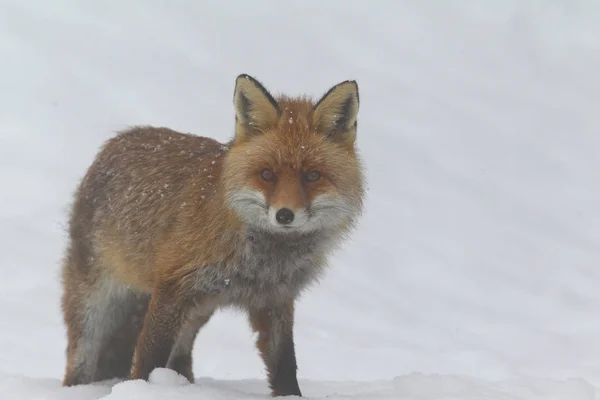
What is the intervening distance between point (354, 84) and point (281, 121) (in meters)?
0.53

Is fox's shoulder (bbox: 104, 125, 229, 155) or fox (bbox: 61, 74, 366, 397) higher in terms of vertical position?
fox's shoulder (bbox: 104, 125, 229, 155)

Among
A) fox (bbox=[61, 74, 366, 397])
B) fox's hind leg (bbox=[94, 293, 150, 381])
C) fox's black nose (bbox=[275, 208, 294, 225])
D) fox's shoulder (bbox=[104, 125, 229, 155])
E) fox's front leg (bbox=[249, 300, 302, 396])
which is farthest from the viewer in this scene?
fox's hind leg (bbox=[94, 293, 150, 381])

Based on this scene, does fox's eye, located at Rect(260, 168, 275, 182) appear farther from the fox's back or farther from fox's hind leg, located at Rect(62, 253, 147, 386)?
fox's hind leg, located at Rect(62, 253, 147, 386)

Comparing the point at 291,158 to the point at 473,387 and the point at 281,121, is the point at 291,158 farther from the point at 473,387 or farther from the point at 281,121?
the point at 473,387

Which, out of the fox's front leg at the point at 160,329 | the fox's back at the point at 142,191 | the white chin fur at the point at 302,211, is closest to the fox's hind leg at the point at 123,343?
the fox's back at the point at 142,191

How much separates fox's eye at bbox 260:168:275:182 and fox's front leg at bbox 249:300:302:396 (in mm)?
1085

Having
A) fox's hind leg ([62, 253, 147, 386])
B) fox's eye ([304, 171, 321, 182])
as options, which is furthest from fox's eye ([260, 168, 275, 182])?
fox's hind leg ([62, 253, 147, 386])

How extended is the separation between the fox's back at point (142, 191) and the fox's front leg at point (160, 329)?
0.46 m

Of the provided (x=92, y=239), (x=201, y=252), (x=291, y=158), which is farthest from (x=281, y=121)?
(x=92, y=239)

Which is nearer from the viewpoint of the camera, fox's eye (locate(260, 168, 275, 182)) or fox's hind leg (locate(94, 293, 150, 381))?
fox's eye (locate(260, 168, 275, 182))

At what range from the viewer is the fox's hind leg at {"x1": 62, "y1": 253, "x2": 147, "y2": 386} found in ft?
18.6

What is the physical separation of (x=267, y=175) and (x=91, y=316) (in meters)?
2.29

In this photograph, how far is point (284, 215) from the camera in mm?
4066

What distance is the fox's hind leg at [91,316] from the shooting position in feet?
18.6
